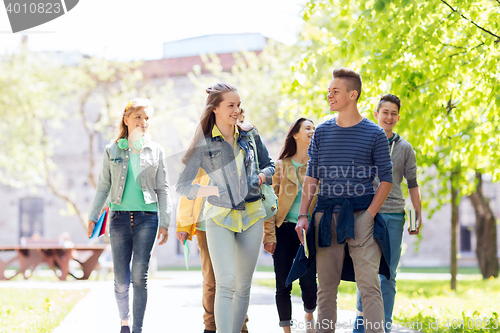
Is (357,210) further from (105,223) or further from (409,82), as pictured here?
(409,82)

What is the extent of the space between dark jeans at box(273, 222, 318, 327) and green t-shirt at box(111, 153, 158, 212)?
4.07 feet

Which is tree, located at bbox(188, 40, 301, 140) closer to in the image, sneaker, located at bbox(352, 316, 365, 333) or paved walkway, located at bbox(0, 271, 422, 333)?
paved walkway, located at bbox(0, 271, 422, 333)

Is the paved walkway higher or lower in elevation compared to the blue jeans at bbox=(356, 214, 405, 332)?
lower

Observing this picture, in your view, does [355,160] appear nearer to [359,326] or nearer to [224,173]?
[224,173]

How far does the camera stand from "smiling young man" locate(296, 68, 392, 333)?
4109 mm

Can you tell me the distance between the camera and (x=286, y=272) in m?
5.27

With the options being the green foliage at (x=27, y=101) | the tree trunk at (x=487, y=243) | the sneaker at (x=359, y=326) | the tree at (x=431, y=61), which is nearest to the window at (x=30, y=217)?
the green foliage at (x=27, y=101)

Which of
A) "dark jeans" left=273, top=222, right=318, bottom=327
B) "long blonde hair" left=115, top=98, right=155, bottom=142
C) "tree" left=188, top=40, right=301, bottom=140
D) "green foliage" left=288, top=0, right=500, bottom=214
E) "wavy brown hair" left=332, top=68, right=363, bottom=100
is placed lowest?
"dark jeans" left=273, top=222, right=318, bottom=327

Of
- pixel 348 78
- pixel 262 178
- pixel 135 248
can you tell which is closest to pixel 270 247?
pixel 262 178

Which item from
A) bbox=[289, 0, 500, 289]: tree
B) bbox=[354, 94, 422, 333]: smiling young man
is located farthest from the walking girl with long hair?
bbox=[289, 0, 500, 289]: tree

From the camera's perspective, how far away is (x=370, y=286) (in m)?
4.06

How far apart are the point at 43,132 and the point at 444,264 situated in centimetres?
2321

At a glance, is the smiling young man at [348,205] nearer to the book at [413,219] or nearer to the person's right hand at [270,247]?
the person's right hand at [270,247]

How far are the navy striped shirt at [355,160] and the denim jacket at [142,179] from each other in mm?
1638
